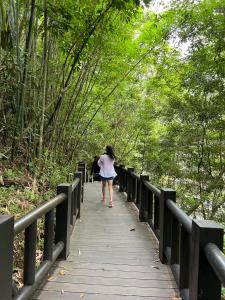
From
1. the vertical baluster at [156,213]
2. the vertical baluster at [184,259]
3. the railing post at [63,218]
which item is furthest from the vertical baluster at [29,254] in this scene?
the vertical baluster at [156,213]

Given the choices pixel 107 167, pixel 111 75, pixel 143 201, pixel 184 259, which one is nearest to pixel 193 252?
pixel 184 259

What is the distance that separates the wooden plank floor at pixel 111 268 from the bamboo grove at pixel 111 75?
1.39 meters

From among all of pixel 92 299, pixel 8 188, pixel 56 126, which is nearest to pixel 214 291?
pixel 92 299

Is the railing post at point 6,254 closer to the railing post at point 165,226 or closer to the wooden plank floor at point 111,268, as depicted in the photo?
the wooden plank floor at point 111,268

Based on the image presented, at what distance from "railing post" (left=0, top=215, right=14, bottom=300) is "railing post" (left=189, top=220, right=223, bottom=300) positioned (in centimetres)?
115

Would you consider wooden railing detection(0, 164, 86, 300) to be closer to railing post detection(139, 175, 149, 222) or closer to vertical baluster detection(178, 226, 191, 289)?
vertical baluster detection(178, 226, 191, 289)

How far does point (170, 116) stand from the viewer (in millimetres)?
9133

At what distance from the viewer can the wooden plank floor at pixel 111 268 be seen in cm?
294

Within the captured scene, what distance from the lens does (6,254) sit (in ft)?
6.12

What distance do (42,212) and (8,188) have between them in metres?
1.91

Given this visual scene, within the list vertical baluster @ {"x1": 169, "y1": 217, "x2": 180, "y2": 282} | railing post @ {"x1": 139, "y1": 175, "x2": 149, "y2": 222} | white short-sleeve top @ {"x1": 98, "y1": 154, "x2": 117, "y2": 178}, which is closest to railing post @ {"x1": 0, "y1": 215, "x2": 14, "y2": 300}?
vertical baluster @ {"x1": 169, "y1": 217, "x2": 180, "y2": 282}

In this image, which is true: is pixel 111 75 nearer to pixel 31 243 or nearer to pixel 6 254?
pixel 31 243

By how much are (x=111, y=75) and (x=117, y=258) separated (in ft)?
20.8

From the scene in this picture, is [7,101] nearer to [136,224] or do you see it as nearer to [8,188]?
[8,188]
